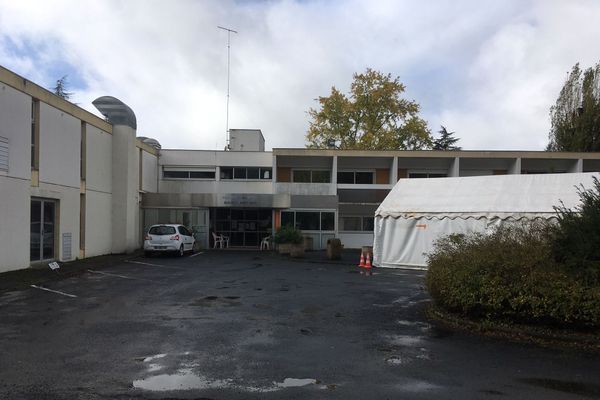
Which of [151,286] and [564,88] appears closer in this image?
[151,286]

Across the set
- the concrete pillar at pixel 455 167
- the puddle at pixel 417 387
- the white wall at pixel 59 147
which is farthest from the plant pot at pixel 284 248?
the puddle at pixel 417 387

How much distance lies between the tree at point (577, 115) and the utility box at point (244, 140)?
26392 mm

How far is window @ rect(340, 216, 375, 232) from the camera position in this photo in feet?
107

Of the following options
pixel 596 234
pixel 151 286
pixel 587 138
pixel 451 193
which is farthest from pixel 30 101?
pixel 587 138

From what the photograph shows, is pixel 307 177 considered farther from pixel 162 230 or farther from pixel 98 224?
pixel 98 224

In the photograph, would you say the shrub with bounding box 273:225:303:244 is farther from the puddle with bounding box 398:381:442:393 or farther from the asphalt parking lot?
the puddle with bounding box 398:381:442:393

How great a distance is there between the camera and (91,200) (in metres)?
22.0

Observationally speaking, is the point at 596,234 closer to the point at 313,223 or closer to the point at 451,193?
the point at 451,193

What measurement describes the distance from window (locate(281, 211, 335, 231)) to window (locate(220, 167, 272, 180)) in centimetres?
358

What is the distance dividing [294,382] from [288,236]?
20.3 meters

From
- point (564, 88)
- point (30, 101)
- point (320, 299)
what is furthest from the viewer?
point (564, 88)

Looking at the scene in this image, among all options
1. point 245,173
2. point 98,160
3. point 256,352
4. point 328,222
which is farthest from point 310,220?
point 256,352

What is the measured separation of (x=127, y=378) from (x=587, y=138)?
4414 centimetres

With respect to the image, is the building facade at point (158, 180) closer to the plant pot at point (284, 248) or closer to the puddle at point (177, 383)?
the plant pot at point (284, 248)
